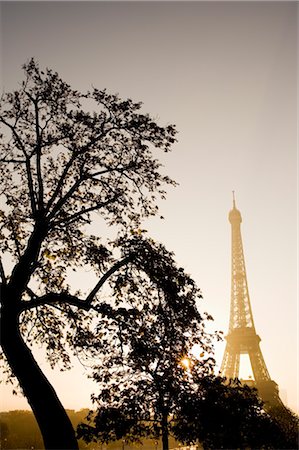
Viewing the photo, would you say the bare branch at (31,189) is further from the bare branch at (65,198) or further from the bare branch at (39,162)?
the bare branch at (65,198)

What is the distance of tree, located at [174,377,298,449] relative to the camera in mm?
7582

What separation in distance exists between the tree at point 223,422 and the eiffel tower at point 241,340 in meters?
62.6

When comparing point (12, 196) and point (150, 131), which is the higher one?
point (150, 131)

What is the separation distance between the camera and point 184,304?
891 cm

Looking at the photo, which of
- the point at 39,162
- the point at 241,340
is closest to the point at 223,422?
the point at 39,162

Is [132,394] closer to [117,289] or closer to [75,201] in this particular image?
[117,289]

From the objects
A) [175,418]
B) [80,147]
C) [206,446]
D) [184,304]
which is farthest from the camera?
[80,147]

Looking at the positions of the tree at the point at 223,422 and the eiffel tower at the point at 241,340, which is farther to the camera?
the eiffel tower at the point at 241,340

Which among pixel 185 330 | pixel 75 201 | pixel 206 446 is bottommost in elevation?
pixel 206 446

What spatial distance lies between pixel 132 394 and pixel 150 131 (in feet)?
21.7

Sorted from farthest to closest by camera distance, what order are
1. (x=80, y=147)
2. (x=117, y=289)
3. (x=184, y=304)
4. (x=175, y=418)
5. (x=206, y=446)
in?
(x=80, y=147) → (x=117, y=289) → (x=184, y=304) → (x=175, y=418) → (x=206, y=446)

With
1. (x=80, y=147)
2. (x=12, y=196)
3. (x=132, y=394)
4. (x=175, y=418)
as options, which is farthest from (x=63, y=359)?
(x=80, y=147)

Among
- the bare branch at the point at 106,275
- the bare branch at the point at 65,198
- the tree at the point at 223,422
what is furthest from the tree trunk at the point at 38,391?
the bare branch at the point at 65,198

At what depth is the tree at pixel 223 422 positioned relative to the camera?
7.58 metres
